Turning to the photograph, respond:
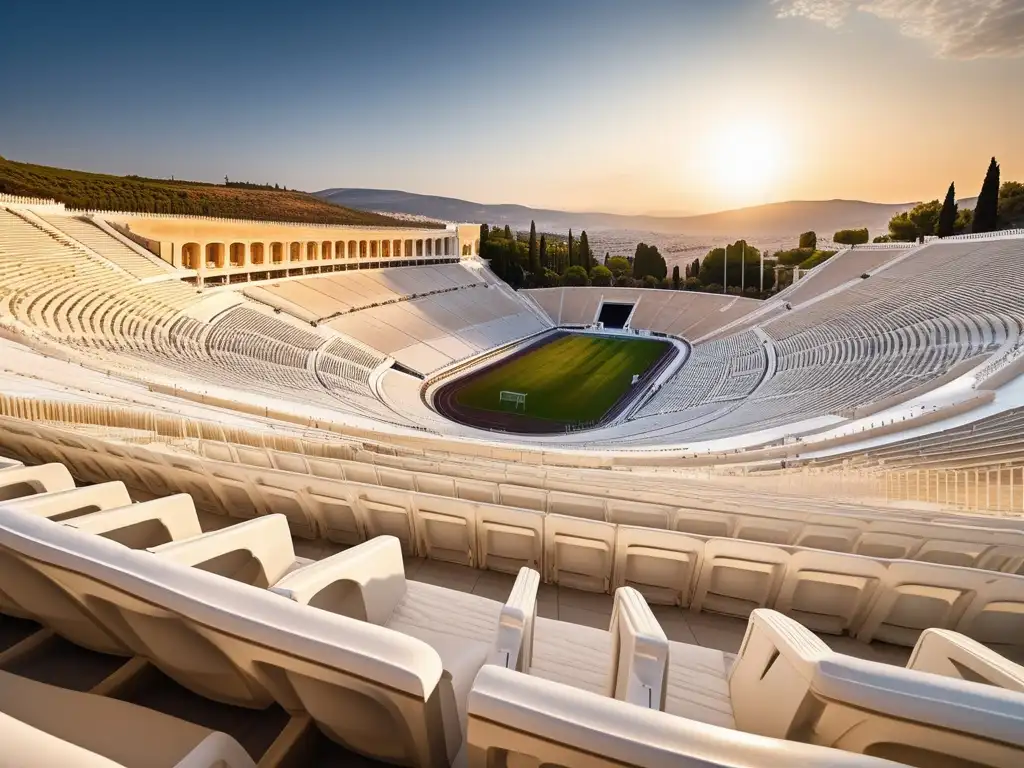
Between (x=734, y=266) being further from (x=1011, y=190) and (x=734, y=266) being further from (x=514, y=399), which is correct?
(x=514, y=399)

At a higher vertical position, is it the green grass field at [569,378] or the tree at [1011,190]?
the tree at [1011,190]

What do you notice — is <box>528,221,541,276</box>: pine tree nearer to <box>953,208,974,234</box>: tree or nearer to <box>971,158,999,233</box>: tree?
<box>971,158,999,233</box>: tree

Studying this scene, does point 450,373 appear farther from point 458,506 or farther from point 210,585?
point 210,585

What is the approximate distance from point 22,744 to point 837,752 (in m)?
1.90

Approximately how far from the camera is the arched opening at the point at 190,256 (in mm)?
33469

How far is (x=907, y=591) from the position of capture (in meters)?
3.60

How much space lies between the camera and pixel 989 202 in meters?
41.6

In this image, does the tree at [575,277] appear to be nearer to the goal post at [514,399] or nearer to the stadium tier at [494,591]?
the goal post at [514,399]

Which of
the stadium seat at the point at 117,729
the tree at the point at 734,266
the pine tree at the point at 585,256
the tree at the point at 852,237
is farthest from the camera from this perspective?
the pine tree at the point at 585,256

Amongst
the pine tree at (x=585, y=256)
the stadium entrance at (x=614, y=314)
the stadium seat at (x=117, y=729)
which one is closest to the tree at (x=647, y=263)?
the pine tree at (x=585, y=256)

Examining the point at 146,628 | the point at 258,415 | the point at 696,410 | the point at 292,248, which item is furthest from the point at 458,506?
the point at 292,248

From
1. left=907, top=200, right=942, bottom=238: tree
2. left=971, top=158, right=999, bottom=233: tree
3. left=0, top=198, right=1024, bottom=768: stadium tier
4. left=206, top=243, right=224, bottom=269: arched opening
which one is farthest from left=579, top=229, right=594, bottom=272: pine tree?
left=0, top=198, right=1024, bottom=768: stadium tier

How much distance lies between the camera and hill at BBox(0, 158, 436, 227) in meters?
40.5

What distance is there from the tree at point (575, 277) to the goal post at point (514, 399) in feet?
102
